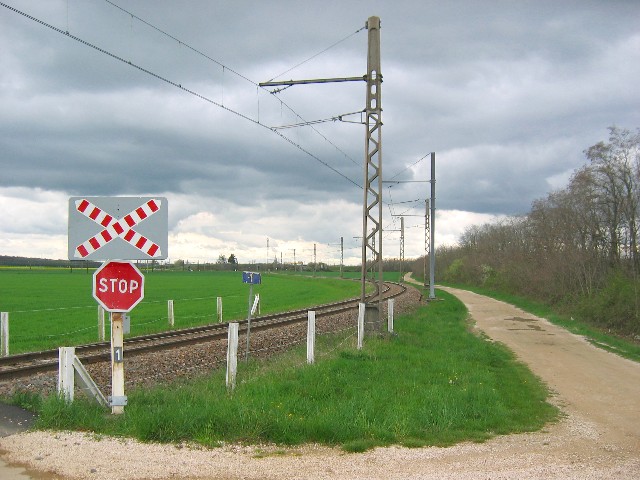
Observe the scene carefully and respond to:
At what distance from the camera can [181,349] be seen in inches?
647

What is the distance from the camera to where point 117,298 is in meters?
8.12

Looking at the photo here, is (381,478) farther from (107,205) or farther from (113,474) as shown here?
(107,205)

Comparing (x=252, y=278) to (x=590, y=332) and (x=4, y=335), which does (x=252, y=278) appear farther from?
(x=590, y=332)

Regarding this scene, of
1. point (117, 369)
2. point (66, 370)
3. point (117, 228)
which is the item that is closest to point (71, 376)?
point (66, 370)

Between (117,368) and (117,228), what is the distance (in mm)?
1790

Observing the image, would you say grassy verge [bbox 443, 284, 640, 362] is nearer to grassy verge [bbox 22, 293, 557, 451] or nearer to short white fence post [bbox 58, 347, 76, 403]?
grassy verge [bbox 22, 293, 557, 451]

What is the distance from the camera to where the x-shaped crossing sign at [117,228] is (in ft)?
26.7

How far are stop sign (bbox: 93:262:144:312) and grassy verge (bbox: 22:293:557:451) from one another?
1.33 metres

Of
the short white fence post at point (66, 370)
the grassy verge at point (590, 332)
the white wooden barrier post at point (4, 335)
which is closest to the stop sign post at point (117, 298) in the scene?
the short white fence post at point (66, 370)

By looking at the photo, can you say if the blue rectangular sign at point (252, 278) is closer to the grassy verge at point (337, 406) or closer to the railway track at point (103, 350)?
the grassy verge at point (337, 406)

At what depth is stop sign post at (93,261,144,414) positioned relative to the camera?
800cm

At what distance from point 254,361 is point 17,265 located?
435ft

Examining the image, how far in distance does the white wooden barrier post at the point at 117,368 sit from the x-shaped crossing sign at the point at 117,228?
83 centimetres

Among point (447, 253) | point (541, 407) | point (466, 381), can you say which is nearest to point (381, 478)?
point (541, 407)
